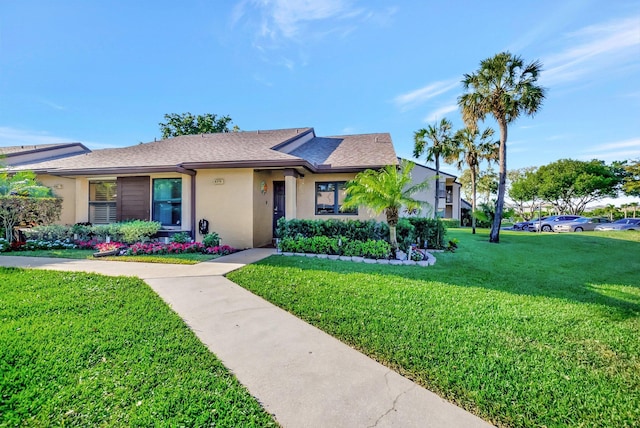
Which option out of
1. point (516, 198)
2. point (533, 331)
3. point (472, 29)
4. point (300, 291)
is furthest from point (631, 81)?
point (516, 198)

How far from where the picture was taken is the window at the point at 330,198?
11.4 m

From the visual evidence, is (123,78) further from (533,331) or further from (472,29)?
(533,331)

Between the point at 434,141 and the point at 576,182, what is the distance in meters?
30.3

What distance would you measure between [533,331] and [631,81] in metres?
13.2

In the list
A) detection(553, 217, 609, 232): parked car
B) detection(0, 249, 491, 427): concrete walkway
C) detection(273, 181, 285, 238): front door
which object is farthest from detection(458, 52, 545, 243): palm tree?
detection(553, 217, 609, 232): parked car

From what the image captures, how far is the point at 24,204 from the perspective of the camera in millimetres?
10039

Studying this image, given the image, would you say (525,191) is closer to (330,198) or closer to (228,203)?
(330,198)

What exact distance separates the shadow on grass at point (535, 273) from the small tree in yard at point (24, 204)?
950 cm

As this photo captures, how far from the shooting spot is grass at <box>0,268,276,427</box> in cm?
216

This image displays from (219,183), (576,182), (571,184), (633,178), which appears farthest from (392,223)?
(571,184)

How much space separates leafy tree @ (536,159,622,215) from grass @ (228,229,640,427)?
126ft

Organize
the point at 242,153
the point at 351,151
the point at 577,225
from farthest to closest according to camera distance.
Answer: the point at 577,225 → the point at 351,151 → the point at 242,153

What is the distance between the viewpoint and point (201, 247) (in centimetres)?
968

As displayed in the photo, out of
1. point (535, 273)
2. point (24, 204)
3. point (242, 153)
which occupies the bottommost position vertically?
point (535, 273)
